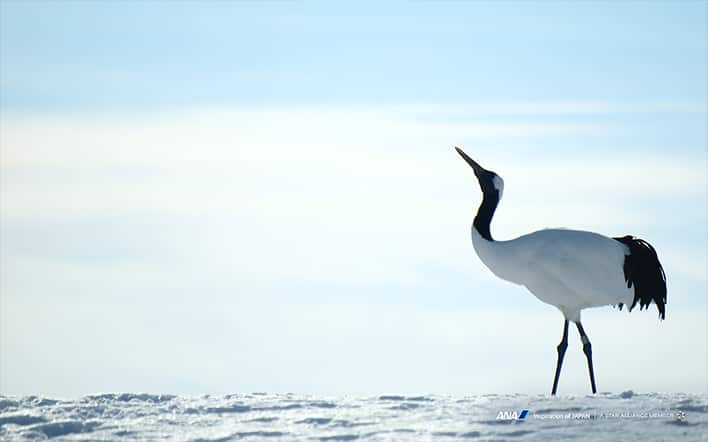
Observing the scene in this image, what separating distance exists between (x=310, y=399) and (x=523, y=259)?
4.33 meters

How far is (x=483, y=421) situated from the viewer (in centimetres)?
1224

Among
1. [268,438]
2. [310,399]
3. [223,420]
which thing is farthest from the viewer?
[310,399]

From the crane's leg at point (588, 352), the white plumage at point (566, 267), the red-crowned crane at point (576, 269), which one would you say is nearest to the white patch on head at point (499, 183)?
the red-crowned crane at point (576, 269)

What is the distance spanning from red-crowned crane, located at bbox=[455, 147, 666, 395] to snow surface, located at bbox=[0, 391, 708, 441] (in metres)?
2.66

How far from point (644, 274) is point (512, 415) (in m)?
5.70

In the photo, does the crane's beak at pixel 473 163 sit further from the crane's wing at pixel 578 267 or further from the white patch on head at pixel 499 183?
the crane's wing at pixel 578 267

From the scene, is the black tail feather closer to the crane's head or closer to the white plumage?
the white plumage

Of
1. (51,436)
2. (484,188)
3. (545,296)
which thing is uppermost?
(484,188)

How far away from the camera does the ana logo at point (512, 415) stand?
1228 cm

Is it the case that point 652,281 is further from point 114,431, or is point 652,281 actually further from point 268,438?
point 114,431

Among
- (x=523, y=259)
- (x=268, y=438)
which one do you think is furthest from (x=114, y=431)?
(x=523, y=259)

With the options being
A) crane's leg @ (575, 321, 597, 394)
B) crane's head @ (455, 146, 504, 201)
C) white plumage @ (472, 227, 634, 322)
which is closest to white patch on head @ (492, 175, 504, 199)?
crane's head @ (455, 146, 504, 201)

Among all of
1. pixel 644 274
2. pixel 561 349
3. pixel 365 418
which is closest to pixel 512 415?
pixel 365 418

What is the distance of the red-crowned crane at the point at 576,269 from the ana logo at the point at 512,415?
387cm
